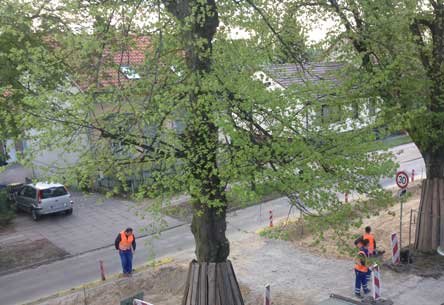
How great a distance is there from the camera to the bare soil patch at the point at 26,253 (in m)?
13.9

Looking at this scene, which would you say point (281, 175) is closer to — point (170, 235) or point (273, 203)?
point (170, 235)

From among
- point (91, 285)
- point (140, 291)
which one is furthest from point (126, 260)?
point (140, 291)

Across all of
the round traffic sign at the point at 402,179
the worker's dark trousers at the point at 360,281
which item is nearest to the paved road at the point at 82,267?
the worker's dark trousers at the point at 360,281

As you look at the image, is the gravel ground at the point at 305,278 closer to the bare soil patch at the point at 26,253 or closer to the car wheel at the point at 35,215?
the bare soil patch at the point at 26,253

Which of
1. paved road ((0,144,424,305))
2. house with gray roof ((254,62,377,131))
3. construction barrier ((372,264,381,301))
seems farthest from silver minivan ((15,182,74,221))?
house with gray roof ((254,62,377,131))

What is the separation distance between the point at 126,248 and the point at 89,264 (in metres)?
2.36

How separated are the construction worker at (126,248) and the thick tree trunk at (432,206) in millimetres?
7905

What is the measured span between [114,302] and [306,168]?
652cm

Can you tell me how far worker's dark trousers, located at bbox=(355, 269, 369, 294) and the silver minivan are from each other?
12.4 metres

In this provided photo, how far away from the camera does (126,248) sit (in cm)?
1207

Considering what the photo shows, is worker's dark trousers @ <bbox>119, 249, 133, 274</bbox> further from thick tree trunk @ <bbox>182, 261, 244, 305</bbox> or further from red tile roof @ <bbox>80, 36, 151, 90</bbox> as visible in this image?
red tile roof @ <bbox>80, 36, 151, 90</bbox>

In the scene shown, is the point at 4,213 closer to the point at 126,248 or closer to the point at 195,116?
the point at 126,248

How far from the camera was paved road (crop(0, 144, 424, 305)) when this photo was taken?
11992 millimetres

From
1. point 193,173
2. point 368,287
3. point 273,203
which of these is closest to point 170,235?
point 273,203
